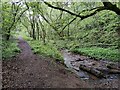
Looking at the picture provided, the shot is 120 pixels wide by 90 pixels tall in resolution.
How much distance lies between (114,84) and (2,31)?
27.2 ft

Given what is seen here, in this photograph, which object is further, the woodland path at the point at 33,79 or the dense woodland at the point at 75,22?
the dense woodland at the point at 75,22

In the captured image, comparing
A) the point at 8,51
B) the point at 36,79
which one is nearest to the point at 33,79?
the point at 36,79

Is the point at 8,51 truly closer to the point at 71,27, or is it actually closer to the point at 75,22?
the point at 75,22

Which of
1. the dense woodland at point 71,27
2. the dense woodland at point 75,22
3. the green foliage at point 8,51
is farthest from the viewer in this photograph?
the green foliage at point 8,51

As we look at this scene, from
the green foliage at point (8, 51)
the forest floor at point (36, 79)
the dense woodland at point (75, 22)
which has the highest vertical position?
the dense woodland at point (75, 22)

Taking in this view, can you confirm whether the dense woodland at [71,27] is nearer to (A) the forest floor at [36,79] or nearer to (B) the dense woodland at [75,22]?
(B) the dense woodland at [75,22]

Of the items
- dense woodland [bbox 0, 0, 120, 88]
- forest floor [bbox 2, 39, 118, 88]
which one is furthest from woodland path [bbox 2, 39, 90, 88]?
dense woodland [bbox 0, 0, 120, 88]

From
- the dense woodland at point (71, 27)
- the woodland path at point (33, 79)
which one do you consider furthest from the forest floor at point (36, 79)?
the dense woodland at point (71, 27)

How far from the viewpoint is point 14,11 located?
13234 millimetres

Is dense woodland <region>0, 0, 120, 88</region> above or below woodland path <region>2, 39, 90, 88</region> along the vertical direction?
above

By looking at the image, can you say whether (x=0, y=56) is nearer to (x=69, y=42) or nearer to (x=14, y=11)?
(x=14, y=11)

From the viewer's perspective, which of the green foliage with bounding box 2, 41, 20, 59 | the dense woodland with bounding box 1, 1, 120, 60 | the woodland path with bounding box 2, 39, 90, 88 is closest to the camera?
the woodland path with bounding box 2, 39, 90, 88

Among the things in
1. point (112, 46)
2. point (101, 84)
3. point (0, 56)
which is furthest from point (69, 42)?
point (101, 84)

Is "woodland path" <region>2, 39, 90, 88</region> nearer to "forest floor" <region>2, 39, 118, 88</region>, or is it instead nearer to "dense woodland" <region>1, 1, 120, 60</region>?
"forest floor" <region>2, 39, 118, 88</region>
